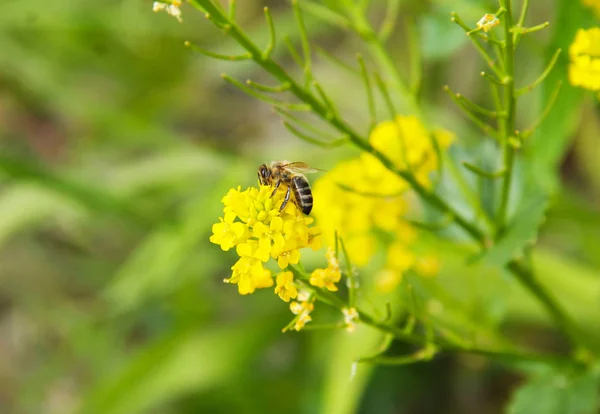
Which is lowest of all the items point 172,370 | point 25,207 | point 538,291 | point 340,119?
point 172,370

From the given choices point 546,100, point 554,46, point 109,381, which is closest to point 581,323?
point 546,100

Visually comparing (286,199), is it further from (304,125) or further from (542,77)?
(542,77)

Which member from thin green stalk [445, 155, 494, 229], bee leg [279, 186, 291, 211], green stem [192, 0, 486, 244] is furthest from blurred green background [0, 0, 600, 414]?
bee leg [279, 186, 291, 211]

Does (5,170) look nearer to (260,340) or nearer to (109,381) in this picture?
(109,381)

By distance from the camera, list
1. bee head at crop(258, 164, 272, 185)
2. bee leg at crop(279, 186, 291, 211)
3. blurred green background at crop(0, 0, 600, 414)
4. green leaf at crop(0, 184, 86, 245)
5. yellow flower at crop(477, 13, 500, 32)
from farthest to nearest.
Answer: green leaf at crop(0, 184, 86, 245), blurred green background at crop(0, 0, 600, 414), bee head at crop(258, 164, 272, 185), bee leg at crop(279, 186, 291, 211), yellow flower at crop(477, 13, 500, 32)

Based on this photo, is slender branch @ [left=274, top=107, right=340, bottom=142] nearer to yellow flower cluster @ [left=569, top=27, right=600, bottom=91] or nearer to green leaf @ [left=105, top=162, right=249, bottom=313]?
yellow flower cluster @ [left=569, top=27, right=600, bottom=91]

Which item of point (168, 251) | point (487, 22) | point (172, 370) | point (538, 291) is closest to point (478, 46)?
point (487, 22)
